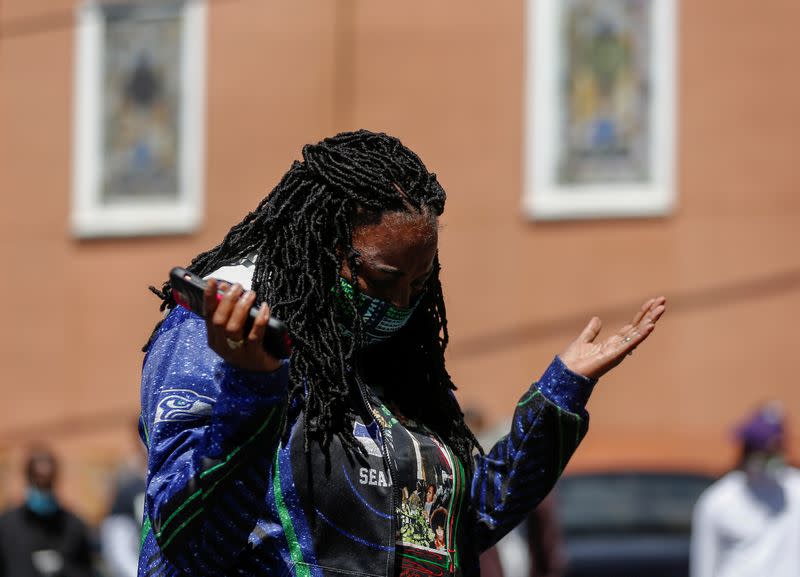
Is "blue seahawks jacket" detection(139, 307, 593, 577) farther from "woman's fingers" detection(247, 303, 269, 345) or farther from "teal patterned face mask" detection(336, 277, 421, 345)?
"teal patterned face mask" detection(336, 277, 421, 345)

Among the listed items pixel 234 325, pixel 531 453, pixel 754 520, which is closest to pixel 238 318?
pixel 234 325

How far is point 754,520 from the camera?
6.90m

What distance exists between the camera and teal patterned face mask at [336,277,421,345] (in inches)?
115

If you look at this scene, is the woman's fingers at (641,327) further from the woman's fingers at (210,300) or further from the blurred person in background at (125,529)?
the blurred person in background at (125,529)

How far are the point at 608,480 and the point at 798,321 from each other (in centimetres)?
421

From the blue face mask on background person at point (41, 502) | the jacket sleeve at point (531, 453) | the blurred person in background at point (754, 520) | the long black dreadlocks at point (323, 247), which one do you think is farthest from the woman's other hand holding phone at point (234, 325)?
the blue face mask on background person at point (41, 502)

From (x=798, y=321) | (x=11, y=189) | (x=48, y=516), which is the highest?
(x=11, y=189)

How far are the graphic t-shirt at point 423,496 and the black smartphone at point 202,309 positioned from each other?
1.72ft

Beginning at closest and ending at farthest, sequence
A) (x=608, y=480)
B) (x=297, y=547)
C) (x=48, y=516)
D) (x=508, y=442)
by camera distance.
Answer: (x=297, y=547) < (x=508, y=442) < (x=48, y=516) < (x=608, y=480)

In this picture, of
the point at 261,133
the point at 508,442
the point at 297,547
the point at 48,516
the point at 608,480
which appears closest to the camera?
the point at 297,547

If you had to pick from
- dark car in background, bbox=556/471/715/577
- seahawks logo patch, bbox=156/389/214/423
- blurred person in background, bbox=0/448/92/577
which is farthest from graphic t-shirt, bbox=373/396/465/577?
dark car in background, bbox=556/471/715/577

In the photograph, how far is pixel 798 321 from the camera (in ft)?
42.6

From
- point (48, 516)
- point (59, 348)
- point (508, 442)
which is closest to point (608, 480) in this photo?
point (48, 516)

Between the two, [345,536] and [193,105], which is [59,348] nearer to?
[193,105]
